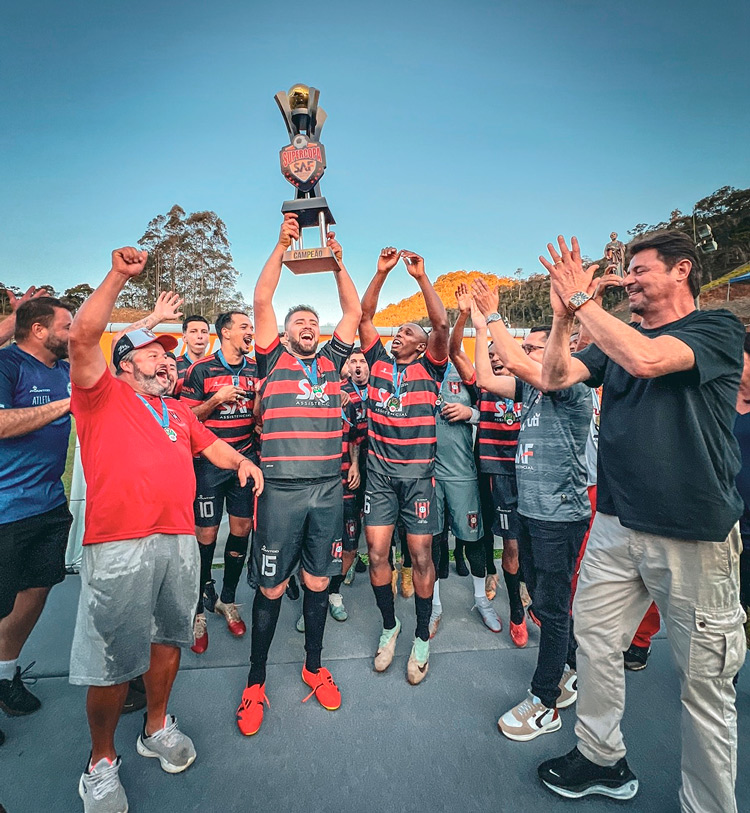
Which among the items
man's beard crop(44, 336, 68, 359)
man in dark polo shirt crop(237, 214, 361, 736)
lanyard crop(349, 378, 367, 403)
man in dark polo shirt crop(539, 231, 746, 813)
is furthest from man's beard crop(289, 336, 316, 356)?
lanyard crop(349, 378, 367, 403)

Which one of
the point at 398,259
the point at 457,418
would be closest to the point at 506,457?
the point at 457,418

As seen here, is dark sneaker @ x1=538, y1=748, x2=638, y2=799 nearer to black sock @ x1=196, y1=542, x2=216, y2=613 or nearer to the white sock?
black sock @ x1=196, y1=542, x2=216, y2=613

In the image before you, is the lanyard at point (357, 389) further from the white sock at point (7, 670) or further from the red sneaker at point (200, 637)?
the white sock at point (7, 670)

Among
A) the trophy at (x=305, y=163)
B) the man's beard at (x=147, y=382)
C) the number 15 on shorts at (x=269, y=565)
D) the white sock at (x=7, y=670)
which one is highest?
the trophy at (x=305, y=163)

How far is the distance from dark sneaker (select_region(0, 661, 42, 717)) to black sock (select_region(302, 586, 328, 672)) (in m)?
1.54

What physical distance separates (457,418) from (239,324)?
2031 millimetres

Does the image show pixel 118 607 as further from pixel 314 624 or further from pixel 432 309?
pixel 432 309

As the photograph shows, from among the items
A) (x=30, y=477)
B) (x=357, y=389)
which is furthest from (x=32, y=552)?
(x=357, y=389)

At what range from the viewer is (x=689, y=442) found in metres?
1.72

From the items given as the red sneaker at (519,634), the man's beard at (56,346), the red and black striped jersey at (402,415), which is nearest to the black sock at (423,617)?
the red sneaker at (519,634)

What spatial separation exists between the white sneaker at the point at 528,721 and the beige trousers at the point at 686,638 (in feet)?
1.31

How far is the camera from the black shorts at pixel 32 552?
243 cm

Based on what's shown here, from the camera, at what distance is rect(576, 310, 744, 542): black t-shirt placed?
168 cm

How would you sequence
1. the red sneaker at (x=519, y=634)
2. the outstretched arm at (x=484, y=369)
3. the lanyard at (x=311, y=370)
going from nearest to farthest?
the lanyard at (x=311, y=370) < the outstretched arm at (x=484, y=369) < the red sneaker at (x=519, y=634)
